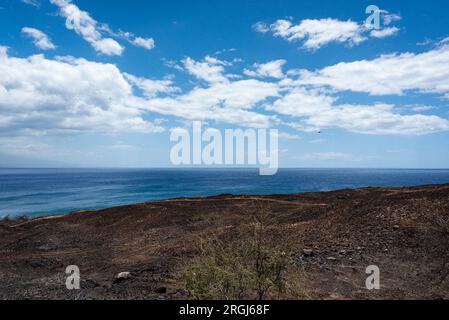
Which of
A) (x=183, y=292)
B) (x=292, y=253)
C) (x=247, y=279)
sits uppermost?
(x=247, y=279)

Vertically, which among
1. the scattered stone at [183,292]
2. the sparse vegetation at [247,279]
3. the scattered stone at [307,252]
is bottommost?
the scattered stone at [183,292]

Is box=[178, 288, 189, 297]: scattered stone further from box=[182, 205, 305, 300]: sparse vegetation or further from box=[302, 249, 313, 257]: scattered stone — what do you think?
box=[302, 249, 313, 257]: scattered stone

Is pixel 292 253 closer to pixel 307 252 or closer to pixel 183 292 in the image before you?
pixel 307 252

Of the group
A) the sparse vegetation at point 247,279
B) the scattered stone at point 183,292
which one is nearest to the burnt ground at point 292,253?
the scattered stone at point 183,292

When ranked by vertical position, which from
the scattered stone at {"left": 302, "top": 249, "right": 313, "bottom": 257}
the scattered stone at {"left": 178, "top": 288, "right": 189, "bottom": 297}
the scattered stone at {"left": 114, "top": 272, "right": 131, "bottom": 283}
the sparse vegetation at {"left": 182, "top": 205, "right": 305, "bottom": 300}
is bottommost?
the scattered stone at {"left": 114, "top": 272, "right": 131, "bottom": 283}

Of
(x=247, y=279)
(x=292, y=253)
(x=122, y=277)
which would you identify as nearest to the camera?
(x=247, y=279)

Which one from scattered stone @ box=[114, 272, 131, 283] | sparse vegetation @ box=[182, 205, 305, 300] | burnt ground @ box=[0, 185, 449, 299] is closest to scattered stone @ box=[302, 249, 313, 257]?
burnt ground @ box=[0, 185, 449, 299]

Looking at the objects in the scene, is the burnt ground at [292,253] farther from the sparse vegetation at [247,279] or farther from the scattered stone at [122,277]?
the sparse vegetation at [247,279]

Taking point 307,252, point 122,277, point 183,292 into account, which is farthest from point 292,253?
point 122,277
